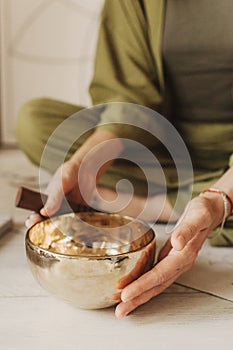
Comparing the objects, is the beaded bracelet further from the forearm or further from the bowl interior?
the bowl interior

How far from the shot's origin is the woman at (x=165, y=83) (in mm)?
1252

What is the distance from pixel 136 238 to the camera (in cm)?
105

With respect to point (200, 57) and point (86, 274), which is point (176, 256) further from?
point (200, 57)

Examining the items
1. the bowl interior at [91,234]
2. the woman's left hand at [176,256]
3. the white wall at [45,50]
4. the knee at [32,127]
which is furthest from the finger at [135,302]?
the white wall at [45,50]

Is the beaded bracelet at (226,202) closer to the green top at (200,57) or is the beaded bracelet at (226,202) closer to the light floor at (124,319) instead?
the light floor at (124,319)

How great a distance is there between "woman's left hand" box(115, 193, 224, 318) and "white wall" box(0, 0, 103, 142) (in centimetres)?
140

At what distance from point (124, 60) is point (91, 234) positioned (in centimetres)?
47

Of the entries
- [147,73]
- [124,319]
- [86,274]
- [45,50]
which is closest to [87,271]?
[86,274]

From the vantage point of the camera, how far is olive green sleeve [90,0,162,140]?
1312 mm

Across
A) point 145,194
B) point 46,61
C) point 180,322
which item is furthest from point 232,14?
point 46,61

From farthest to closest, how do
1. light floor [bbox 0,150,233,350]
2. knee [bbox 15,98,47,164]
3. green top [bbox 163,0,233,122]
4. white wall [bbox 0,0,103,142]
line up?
1. white wall [bbox 0,0,103,142]
2. knee [bbox 15,98,47,164]
3. green top [bbox 163,0,233,122]
4. light floor [bbox 0,150,233,350]

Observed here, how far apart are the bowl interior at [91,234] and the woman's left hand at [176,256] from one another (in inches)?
4.3

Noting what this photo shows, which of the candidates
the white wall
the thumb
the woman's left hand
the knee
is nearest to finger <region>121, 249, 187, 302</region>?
the woman's left hand

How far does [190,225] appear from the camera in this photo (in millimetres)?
873
